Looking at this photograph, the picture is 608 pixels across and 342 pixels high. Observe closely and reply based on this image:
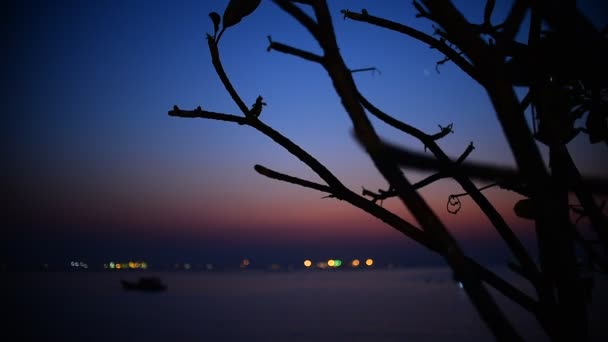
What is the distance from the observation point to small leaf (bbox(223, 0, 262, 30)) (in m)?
0.63

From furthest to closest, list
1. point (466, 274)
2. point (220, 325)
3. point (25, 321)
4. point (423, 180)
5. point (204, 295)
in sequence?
1. point (204, 295)
2. point (25, 321)
3. point (220, 325)
4. point (423, 180)
5. point (466, 274)

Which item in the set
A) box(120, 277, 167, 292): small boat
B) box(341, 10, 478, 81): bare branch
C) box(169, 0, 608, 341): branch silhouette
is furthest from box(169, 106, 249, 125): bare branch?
box(120, 277, 167, 292): small boat

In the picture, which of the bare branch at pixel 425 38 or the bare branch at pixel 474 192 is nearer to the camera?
the bare branch at pixel 474 192

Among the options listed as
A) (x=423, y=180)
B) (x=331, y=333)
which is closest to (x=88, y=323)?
(x=331, y=333)

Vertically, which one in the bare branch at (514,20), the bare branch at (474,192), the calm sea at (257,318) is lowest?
the calm sea at (257,318)

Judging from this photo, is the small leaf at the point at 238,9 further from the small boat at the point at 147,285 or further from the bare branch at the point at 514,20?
the small boat at the point at 147,285

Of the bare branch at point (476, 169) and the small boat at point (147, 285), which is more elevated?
the bare branch at point (476, 169)

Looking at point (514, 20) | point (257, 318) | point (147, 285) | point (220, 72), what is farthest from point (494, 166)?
point (147, 285)

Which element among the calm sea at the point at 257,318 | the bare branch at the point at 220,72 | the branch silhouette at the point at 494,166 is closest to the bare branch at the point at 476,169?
the branch silhouette at the point at 494,166

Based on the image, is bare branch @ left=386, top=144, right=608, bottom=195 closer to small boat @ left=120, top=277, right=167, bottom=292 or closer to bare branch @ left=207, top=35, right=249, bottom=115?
bare branch @ left=207, top=35, right=249, bottom=115

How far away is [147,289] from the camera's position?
83188 mm

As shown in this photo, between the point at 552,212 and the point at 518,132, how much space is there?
5.4 inches

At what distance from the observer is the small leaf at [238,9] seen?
2.06 ft

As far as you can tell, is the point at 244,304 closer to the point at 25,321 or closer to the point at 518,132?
the point at 25,321
